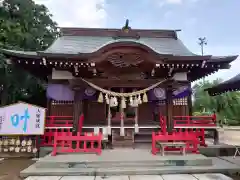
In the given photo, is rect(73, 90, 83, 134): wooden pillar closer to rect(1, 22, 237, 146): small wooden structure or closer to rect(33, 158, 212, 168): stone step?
rect(1, 22, 237, 146): small wooden structure

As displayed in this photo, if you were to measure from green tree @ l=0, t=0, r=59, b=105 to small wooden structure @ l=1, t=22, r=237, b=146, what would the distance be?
428cm

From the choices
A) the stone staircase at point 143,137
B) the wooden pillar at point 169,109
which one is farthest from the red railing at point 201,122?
the stone staircase at point 143,137

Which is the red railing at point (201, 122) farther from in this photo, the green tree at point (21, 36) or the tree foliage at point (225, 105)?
the tree foliage at point (225, 105)

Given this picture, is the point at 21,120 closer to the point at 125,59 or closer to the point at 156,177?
the point at 125,59

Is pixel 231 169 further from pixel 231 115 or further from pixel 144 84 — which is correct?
pixel 231 115

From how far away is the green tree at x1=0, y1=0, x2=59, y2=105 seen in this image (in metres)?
12.4

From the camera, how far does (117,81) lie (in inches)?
320

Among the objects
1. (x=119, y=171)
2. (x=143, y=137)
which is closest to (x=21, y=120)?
(x=119, y=171)

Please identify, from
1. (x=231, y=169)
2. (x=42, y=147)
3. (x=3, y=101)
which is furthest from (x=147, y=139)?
(x=3, y=101)

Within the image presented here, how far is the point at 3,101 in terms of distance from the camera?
1341 cm

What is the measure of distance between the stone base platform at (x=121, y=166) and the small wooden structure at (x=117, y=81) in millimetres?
2045

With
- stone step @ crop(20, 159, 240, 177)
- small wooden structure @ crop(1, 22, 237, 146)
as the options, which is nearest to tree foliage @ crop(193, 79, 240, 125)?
small wooden structure @ crop(1, 22, 237, 146)

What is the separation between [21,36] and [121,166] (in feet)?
38.4

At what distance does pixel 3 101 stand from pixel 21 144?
7.46 metres
